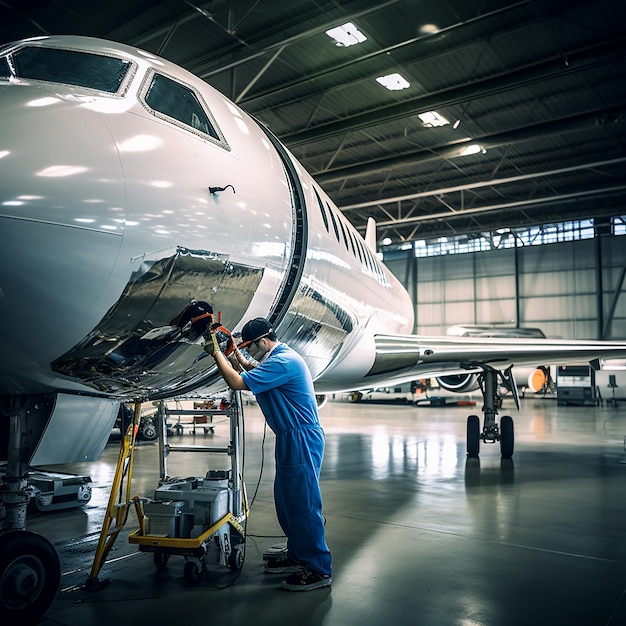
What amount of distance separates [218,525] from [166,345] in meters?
2.03

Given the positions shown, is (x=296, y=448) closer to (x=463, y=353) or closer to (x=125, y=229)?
(x=125, y=229)

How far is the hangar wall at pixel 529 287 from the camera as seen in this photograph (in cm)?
3584

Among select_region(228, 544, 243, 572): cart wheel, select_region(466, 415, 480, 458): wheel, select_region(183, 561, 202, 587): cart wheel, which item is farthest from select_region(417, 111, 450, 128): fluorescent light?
select_region(183, 561, 202, 587): cart wheel

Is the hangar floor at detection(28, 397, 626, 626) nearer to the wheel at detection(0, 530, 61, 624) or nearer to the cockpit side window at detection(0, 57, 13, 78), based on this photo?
the wheel at detection(0, 530, 61, 624)

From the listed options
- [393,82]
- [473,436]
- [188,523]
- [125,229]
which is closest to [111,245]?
[125,229]

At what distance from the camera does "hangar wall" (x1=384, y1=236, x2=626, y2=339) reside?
35.8 m

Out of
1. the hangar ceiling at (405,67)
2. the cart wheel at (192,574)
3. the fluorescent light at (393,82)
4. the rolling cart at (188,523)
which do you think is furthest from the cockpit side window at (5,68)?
the fluorescent light at (393,82)

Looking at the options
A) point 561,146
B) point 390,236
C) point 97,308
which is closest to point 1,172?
point 97,308

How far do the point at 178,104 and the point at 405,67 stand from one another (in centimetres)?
1514

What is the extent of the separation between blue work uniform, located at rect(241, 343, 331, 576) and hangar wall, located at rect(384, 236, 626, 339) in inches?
1387

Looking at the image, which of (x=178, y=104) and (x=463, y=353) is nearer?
(x=178, y=104)

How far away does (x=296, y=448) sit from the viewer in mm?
4434

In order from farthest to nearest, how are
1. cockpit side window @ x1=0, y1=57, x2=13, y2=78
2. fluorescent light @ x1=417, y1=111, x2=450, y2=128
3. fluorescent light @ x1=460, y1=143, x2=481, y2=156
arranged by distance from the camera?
fluorescent light @ x1=460, y1=143, x2=481, y2=156
fluorescent light @ x1=417, y1=111, x2=450, y2=128
cockpit side window @ x1=0, y1=57, x2=13, y2=78

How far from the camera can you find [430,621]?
147 inches
